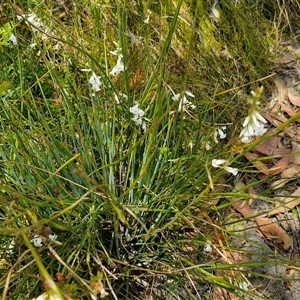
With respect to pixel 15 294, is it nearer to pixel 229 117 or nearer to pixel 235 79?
pixel 229 117

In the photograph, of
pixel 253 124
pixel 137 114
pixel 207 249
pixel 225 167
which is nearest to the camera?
pixel 253 124

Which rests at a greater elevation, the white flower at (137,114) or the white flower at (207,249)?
the white flower at (137,114)

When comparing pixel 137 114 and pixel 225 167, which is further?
pixel 137 114

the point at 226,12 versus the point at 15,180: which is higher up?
the point at 15,180

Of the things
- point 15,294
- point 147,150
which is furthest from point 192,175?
Result: point 15,294

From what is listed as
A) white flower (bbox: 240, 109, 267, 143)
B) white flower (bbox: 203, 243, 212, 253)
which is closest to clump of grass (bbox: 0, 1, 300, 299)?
white flower (bbox: 203, 243, 212, 253)

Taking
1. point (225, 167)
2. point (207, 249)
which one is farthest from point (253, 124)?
point (207, 249)

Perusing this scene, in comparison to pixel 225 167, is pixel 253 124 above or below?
above

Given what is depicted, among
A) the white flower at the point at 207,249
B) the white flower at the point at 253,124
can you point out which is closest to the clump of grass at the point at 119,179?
the white flower at the point at 207,249

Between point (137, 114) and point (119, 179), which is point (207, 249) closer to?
point (119, 179)

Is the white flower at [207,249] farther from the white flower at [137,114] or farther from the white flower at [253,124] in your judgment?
the white flower at [253,124]

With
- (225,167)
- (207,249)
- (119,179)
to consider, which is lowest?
(207,249)
